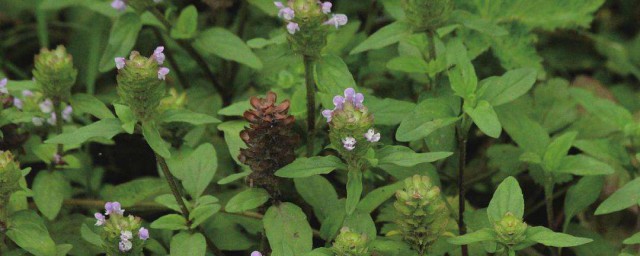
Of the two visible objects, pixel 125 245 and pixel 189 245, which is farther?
pixel 189 245

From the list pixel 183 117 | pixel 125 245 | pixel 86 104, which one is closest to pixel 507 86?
pixel 183 117

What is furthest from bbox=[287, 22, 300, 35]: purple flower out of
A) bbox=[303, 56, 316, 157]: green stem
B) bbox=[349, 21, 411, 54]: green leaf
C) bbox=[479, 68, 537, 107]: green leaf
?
bbox=[479, 68, 537, 107]: green leaf

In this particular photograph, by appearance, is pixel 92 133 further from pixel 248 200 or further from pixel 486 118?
pixel 486 118

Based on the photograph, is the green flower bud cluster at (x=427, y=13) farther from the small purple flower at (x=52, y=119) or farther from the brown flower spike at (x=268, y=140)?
the small purple flower at (x=52, y=119)

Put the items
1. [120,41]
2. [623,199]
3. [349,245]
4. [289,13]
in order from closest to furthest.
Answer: [349,245]
[289,13]
[623,199]
[120,41]

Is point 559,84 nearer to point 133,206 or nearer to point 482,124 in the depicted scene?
point 482,124

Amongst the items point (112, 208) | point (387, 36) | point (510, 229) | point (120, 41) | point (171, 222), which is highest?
point (387, 36)

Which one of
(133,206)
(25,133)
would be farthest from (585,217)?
(25,133)
